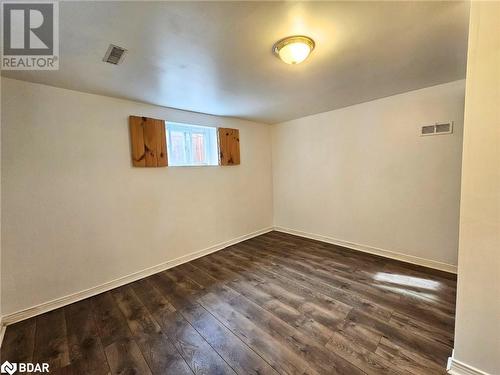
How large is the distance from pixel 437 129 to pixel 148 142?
366 cm

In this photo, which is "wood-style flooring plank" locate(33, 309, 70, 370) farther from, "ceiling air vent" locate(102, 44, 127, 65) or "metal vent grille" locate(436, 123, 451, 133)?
"metal vent grille" locate(436, 123, 451, 133)

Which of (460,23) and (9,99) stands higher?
(460,23)

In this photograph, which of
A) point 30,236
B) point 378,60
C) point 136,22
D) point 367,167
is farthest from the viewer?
point 367,167

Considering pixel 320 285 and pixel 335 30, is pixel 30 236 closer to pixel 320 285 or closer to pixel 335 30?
pixel 320 285

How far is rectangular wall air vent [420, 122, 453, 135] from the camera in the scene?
238 cm

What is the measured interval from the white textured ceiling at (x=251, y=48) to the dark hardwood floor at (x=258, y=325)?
228cm

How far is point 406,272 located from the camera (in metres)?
2.51

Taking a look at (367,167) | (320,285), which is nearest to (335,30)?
(367,167)

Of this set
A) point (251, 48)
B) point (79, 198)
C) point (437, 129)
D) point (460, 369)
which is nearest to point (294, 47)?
point (251, 48)

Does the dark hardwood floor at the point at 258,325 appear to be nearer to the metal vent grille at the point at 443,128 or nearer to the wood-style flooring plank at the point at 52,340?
the wood-style flooring plank at the point at 52,340

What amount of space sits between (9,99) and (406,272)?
4.60 m

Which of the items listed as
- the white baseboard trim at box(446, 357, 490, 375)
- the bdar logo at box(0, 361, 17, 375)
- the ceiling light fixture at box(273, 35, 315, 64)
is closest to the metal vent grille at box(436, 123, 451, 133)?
the ceiling light fixture at box(273, 35, 315, 64)

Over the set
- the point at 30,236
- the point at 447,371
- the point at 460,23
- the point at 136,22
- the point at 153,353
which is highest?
the point at 460,23

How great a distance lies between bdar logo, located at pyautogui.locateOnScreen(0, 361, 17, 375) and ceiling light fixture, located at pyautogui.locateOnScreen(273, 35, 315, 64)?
3.02 metres
